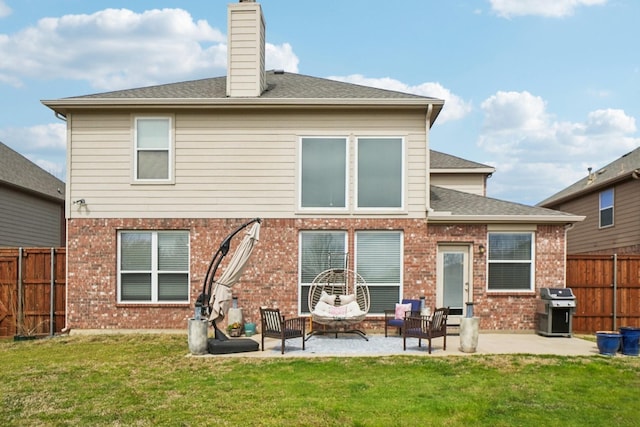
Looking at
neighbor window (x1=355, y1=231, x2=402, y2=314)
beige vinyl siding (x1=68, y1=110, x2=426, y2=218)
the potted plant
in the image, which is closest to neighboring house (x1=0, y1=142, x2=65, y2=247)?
beige vinyl siding (x1=68, y1=110, x2=426, y2=218)

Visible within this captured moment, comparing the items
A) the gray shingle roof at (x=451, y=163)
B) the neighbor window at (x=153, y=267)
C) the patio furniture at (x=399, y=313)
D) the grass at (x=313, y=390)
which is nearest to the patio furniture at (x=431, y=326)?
the grass at (x=313, y=390)

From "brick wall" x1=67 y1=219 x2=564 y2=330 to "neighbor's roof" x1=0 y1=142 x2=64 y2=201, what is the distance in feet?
22.0

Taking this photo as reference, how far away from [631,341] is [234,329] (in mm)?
7591

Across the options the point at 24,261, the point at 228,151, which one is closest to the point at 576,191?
the point at 228,151

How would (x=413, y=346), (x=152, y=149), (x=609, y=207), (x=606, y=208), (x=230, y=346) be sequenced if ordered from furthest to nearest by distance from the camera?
(x=606, y=208), (x=609, y=207), (x=152, y=149), (x=413, y=346), (x=230, y=346)

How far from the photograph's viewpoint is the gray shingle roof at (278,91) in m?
12.5

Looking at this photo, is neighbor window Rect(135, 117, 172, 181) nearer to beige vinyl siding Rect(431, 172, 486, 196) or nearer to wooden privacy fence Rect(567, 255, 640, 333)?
beige vinyl siding Rect(431, 172, 486, 196)

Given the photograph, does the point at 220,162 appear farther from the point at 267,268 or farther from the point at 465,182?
the point at 465,182

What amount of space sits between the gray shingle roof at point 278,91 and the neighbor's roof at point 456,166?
514cm

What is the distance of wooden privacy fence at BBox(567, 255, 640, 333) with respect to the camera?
13.0 m

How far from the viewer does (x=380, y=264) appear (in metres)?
12.5

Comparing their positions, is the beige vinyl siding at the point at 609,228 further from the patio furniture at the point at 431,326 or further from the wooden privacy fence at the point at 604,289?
the patio furniture at the point at 431,326

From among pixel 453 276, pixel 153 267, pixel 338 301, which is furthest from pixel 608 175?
pixel 153 267

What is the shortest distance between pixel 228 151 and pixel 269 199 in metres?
1.45
